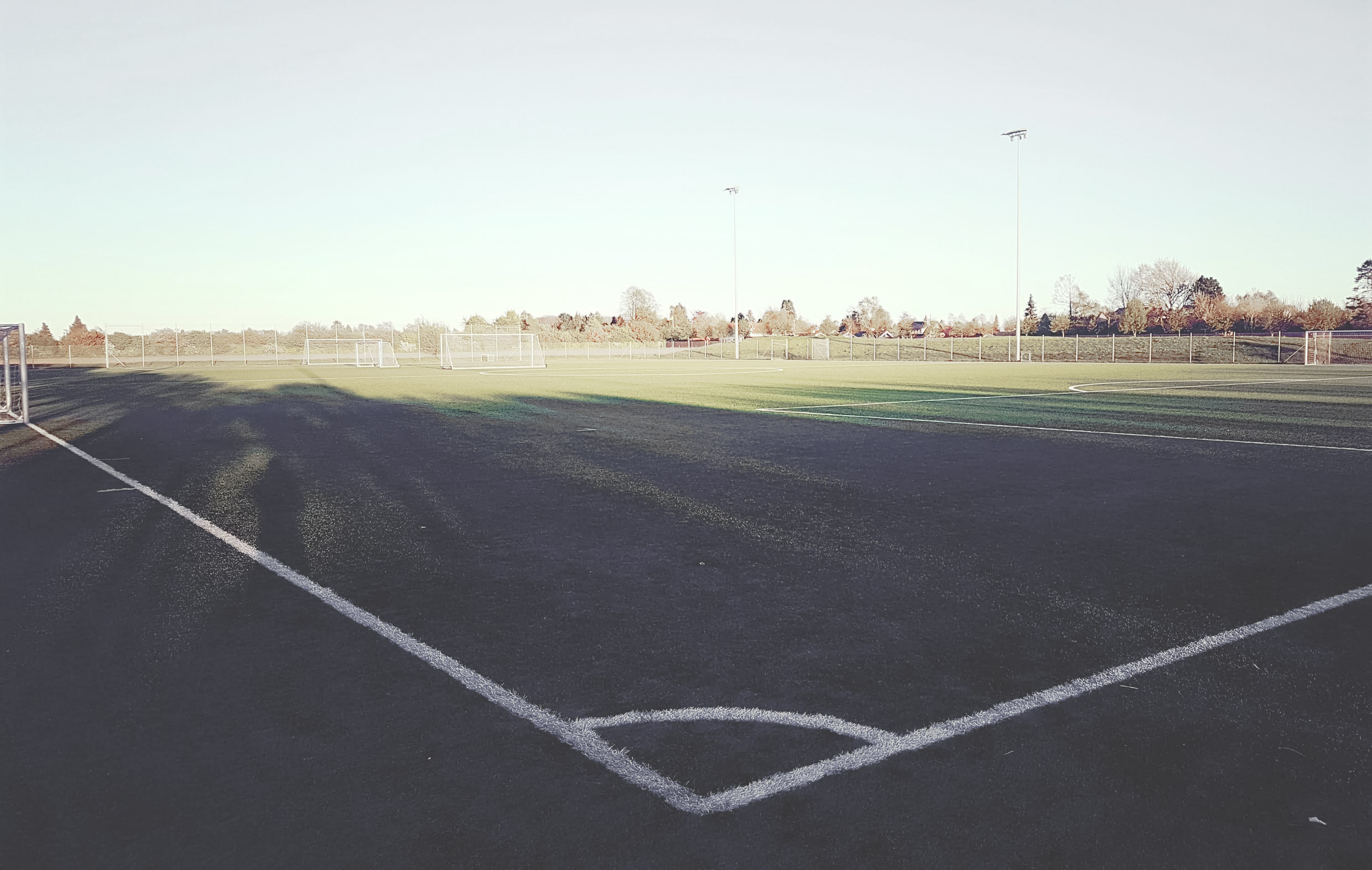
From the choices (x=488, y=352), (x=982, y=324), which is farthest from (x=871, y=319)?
(x=488, y=352)

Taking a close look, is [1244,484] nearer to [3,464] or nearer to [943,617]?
[943,617]

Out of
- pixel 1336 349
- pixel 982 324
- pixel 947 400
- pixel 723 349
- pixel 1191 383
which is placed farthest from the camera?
pixel 982 324

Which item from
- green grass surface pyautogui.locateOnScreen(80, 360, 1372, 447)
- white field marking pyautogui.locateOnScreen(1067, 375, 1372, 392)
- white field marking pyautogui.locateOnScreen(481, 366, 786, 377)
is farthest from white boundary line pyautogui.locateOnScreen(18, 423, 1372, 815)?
white field marking pyautogui.locateOnScreen(481, 366, 786, 377)

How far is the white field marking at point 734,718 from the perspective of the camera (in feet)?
10.4

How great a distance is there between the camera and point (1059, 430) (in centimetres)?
1280

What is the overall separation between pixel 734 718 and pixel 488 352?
168 ft

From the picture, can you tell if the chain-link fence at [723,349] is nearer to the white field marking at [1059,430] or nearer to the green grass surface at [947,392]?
the green grass surface at [947,392]

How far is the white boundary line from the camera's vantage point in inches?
108

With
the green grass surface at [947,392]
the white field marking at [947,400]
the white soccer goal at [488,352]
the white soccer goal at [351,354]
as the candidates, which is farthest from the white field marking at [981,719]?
the white soccer goal at [351,354]

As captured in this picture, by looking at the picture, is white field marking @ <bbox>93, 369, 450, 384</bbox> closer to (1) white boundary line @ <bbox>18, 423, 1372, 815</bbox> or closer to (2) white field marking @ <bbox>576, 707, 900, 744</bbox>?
(1) white boundary line @ <bbox>18, 423, 1372, 815</bbox>

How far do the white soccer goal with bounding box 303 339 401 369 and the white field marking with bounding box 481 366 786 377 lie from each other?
1357 cm

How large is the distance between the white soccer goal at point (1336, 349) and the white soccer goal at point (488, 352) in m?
38.1

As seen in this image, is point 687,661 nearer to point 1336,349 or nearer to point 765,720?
point 765,720

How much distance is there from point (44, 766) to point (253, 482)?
6281 mm
